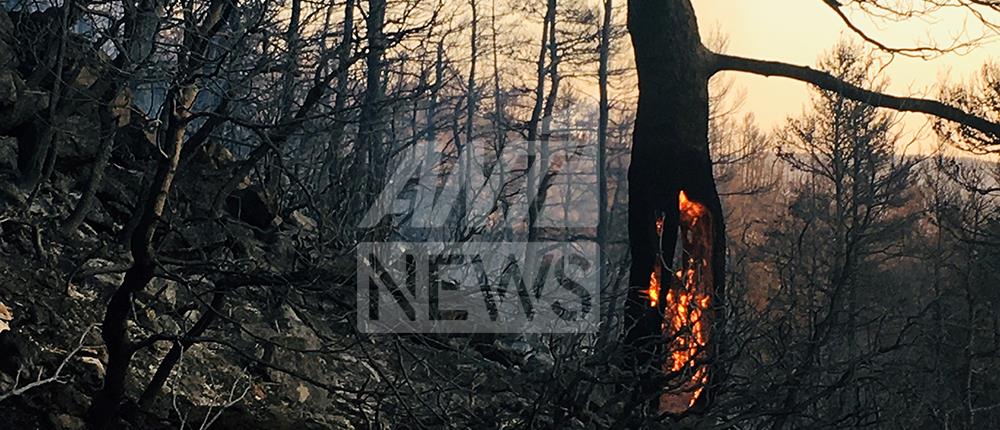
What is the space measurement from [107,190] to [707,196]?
14.5 feet

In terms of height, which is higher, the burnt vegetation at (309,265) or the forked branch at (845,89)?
the forked branch at (845,89)

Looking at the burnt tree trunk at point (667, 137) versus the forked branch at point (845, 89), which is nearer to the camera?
the burnt tree trunk at point (667, 137)

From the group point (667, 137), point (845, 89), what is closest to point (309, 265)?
point (667, 137)

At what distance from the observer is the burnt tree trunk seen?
760 centimetres

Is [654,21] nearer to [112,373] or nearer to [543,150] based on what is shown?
[112,373]

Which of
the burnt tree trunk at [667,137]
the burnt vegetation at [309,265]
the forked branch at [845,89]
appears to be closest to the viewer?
the burnt vegetation at [309,265]

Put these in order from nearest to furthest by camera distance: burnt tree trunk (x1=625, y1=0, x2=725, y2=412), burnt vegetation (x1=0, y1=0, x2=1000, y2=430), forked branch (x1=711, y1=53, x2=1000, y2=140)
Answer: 1. burnt vegetation (x1=0, y1=0, x2=1000, y2=430)
2. burnt tree trunk (x1=625, y1=0, x2=725, y2=412)
3. forked branch (x1=711, y1=53, x2=1000, y2=140)

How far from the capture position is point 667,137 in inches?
303

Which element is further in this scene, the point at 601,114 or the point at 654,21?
the point at 601,114

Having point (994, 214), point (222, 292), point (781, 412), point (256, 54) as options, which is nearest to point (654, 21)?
point (256, 54)

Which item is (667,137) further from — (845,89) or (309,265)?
(309,265)

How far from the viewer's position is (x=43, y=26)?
6.08m

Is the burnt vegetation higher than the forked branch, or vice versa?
the forked branch

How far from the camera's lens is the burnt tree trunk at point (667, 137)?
7.60 metres
